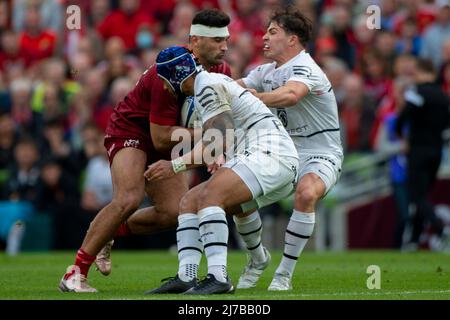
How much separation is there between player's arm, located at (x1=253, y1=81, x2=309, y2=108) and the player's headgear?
0.75 m

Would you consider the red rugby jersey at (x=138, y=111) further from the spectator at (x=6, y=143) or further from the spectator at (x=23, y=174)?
the spectator at (x=6, y=143)

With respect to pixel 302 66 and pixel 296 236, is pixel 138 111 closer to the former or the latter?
pixel 302 66

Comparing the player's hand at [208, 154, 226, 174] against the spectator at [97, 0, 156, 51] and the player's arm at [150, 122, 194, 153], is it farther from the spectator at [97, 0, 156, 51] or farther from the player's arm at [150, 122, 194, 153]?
the spectator at [97, 0, 156, 51]

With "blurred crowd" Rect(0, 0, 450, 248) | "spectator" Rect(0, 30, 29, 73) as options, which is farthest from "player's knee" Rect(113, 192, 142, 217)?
"spectator" Rect(0, 30, 29, 73)

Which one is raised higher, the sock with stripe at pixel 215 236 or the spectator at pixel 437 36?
the spectator at pixel 437 36

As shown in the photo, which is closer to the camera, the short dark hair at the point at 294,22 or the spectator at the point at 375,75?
the short dark hair at the point at 294,22

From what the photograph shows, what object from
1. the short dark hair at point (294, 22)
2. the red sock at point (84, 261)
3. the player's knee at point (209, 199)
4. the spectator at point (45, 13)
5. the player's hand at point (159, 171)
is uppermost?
the spectator at point (45, 13)

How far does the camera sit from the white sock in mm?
10906

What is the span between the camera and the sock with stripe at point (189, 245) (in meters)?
9.88

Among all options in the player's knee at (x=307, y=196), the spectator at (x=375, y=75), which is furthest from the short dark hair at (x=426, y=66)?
the player's knee at (x=307, y=196)

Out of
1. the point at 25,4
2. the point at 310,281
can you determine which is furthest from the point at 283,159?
the point at 25,4

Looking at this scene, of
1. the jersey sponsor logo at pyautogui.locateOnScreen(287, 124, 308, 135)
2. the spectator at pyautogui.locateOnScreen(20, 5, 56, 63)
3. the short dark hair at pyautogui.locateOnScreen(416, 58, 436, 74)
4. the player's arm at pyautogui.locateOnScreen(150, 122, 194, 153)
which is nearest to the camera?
the player's arm at pyautogui.locateOnScreen(150, 122, 194, 153)

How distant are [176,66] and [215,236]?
1494mm

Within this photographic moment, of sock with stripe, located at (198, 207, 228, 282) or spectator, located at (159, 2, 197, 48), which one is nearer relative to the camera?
sock with stripe, located at (198, 207, 228, 282)
